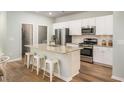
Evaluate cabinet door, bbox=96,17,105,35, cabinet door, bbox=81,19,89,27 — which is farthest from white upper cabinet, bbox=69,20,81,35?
cabinet door, bbox=96,17,105,35

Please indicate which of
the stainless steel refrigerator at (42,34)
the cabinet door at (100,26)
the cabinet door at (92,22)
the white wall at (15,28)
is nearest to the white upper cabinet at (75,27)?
the cabinet door at (92,22)

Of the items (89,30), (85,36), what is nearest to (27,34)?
(85,36)

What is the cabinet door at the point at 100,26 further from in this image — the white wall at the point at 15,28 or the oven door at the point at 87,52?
the white wall at the point at 15,28

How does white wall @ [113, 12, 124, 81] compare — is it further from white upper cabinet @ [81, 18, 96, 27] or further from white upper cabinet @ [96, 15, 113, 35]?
white upper cabinet @ [81, 18, 96, 27]

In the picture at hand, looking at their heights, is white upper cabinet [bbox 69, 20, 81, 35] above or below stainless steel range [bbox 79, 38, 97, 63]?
above

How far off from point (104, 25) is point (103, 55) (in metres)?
1.27

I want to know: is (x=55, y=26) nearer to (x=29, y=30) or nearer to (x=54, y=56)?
(x=29, y=30)

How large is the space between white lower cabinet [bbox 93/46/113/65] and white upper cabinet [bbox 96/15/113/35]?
685mm

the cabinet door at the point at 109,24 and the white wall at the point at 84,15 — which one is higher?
the white wall at the point at 84,15

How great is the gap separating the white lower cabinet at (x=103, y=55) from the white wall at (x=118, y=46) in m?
1.05

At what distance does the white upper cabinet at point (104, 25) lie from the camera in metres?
4.03

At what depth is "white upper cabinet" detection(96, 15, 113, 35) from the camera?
4.03 m
